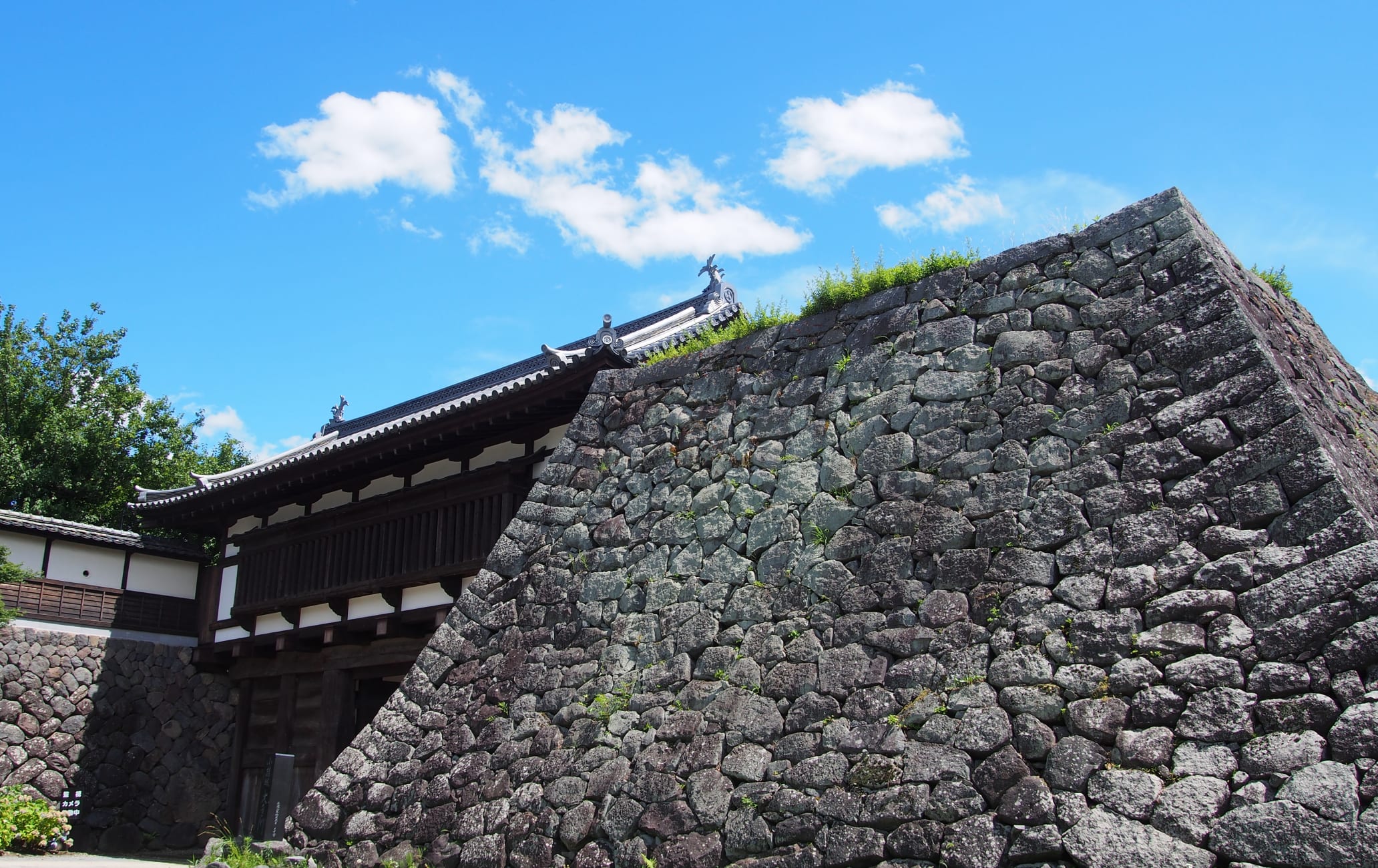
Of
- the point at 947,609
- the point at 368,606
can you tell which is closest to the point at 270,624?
the point at 368,606

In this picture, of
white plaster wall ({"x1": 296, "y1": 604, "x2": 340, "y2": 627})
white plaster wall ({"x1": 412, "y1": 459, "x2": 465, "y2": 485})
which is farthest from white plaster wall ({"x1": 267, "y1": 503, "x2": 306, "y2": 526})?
white plaster wall ({"x1": 412, "y1": 459, "x2": 465, "y2": 485})

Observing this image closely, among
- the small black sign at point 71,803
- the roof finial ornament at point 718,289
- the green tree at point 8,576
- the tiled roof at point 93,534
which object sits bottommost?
the small black sign at point 71,803

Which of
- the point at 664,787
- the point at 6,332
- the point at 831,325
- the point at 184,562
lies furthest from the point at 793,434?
the point at 6,332

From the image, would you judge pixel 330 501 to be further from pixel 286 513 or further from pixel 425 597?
pixel 425 597

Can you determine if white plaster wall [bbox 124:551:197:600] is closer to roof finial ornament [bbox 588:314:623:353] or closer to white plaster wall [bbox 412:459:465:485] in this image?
white plaster wall [bbox 412:459:465:485]

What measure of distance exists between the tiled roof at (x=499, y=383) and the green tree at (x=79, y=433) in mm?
6742

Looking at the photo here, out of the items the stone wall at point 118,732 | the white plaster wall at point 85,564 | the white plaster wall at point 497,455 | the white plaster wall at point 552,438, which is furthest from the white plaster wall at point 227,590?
the white plaster wall at point 552,438

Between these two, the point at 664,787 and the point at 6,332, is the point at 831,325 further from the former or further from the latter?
the point at 6,332

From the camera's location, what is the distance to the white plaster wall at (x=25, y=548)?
1586cm

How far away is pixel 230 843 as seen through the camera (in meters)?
9.55

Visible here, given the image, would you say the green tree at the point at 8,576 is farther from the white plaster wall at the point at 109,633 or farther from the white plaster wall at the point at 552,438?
the white plaster wall at the point at 552,438

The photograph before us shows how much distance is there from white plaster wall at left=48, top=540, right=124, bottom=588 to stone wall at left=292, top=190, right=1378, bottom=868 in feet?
32.4

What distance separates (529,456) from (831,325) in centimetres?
469

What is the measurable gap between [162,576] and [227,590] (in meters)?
2.01
